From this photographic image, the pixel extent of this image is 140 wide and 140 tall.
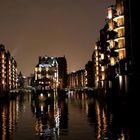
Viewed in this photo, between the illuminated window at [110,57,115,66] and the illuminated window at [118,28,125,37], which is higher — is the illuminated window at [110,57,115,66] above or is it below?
below

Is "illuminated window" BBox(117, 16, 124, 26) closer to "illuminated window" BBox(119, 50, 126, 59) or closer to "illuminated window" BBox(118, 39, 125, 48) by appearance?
"illuminated window" BBox(118, 39, 125, 48)

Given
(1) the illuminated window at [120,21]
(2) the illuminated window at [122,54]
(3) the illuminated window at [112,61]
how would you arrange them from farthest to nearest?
(3) the illuminated window at [112,61]
(1) the illuminated window at [120,21]
(2) the illuminated window at [122,54]

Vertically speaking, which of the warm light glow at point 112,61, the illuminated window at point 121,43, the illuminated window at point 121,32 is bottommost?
the warm light glow at point 112,61

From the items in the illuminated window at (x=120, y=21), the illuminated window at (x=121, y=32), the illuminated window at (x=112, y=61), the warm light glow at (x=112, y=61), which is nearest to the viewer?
the illuminated window at (x=121, y=32)

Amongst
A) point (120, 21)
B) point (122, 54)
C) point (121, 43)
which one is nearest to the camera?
point (122, 54)

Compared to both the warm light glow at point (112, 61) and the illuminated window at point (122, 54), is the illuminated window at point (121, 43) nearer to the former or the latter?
the illuminated window at point (122, 54)

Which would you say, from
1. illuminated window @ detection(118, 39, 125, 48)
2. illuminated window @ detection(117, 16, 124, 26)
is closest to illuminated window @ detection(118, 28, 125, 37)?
illuminated window @ detection(118, 39, 125, 48)

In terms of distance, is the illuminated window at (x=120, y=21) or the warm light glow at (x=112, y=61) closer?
the illuminated window at (x=120, y=21)

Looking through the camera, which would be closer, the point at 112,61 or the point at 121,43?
the point at 121,43

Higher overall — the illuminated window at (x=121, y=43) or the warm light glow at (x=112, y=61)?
the illuminated window at (x=121, y=43)

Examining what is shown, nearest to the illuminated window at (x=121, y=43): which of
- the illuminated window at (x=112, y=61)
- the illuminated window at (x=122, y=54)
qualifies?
the illuminated window at (x=122, y=54)

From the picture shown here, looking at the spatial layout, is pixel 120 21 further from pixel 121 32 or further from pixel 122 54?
pixel 122 54

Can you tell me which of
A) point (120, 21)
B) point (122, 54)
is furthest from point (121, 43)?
point (120, 21)

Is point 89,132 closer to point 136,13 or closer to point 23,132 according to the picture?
point 23,132
